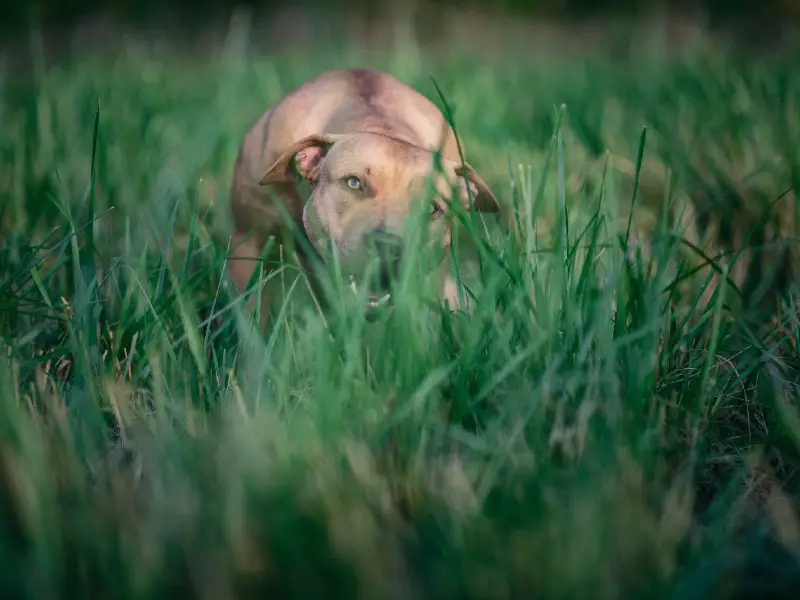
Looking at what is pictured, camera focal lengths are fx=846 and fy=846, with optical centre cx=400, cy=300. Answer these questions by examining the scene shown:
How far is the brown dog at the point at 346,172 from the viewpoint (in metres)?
2.00

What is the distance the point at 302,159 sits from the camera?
2.27 metres

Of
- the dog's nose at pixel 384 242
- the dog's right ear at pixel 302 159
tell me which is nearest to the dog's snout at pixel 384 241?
the dog's nose at pixel 384 242

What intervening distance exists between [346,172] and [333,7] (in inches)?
363

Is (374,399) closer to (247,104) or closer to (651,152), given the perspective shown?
(651,152)

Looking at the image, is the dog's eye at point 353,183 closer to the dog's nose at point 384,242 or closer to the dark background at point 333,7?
the dog's nose at point 384,242

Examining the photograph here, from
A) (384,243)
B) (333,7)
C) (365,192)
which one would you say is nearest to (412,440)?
(384,243)

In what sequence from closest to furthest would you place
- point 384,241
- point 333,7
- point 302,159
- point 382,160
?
point 384,241 → point 382,160 → point 302,159 → point 333,7

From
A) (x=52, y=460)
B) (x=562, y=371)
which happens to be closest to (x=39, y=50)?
(x=52, y=460)

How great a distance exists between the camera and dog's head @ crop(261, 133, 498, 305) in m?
1.96

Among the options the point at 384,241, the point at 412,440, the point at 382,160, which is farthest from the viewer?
the point at 382,160

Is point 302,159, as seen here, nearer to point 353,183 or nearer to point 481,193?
point 353,183

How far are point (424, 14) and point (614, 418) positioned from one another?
1067 cm

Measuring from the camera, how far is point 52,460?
1269 millimetres

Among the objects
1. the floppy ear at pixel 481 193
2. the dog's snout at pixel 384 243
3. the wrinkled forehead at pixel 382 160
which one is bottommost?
the dog's snout at pixel 384 243
